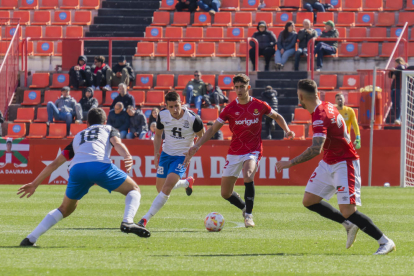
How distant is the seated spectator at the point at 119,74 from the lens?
72.8 ft

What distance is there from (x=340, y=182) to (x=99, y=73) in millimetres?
16338

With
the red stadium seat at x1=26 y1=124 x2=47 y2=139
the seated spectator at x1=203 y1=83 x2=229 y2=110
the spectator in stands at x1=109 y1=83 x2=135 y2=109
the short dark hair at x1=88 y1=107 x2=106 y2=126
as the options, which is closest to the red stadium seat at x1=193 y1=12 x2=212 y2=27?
the seated spectator at x1=203 y1=83 x2=229 y2=110

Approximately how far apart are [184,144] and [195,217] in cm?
151

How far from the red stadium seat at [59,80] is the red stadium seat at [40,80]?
0.89 feet

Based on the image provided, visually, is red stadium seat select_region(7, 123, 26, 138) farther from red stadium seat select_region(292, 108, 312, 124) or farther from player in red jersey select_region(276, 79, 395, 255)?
player in red jersey select_region(276, 79, 395, 255)

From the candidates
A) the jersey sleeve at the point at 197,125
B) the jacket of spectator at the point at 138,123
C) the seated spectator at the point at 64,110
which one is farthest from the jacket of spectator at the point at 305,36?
the jersey sleeve at the point at 197,125

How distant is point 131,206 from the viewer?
746 centimetres

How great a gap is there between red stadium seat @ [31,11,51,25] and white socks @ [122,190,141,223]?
814 inches

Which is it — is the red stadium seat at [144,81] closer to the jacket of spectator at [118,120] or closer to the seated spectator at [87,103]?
the seated spectator at [87,103]

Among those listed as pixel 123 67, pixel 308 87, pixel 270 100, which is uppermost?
pixel 123 67

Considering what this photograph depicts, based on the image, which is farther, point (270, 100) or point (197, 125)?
point (270, 100)

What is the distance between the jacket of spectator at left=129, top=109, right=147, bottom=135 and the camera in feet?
64.7

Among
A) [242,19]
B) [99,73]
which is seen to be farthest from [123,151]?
[242,19]

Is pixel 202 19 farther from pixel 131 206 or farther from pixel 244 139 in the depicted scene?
pixel 131 206
